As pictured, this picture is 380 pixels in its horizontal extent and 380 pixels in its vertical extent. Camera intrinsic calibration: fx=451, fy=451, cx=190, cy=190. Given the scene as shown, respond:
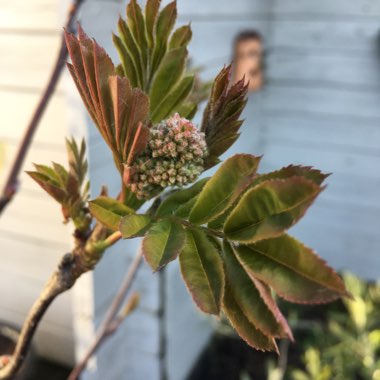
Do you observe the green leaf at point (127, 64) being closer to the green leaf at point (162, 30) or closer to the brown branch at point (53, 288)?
the green leaf at point (162, 30)

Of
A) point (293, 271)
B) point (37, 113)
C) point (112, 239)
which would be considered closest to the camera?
point (293, 271)

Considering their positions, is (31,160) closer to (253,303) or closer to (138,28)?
(138,28)

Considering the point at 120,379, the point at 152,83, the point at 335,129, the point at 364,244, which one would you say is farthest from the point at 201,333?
the point at 152,83

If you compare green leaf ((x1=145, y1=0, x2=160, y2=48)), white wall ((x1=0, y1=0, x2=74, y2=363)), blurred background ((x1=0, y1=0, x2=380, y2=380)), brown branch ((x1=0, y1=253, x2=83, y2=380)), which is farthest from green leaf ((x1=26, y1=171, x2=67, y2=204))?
blurred background ((x1=0, y1=0, x2=380, y2=380))

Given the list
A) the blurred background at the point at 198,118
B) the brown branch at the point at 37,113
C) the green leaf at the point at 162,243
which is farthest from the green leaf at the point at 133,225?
the blurred background at the point at 198,118

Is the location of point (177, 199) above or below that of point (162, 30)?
below

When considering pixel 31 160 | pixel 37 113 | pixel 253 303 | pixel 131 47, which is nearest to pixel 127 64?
pixel 131 47

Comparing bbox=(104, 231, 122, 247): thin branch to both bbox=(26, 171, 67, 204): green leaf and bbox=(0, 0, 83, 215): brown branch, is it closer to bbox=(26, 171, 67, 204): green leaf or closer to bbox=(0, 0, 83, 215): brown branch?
bbox=(26, 171, 67, 204): green leaf
